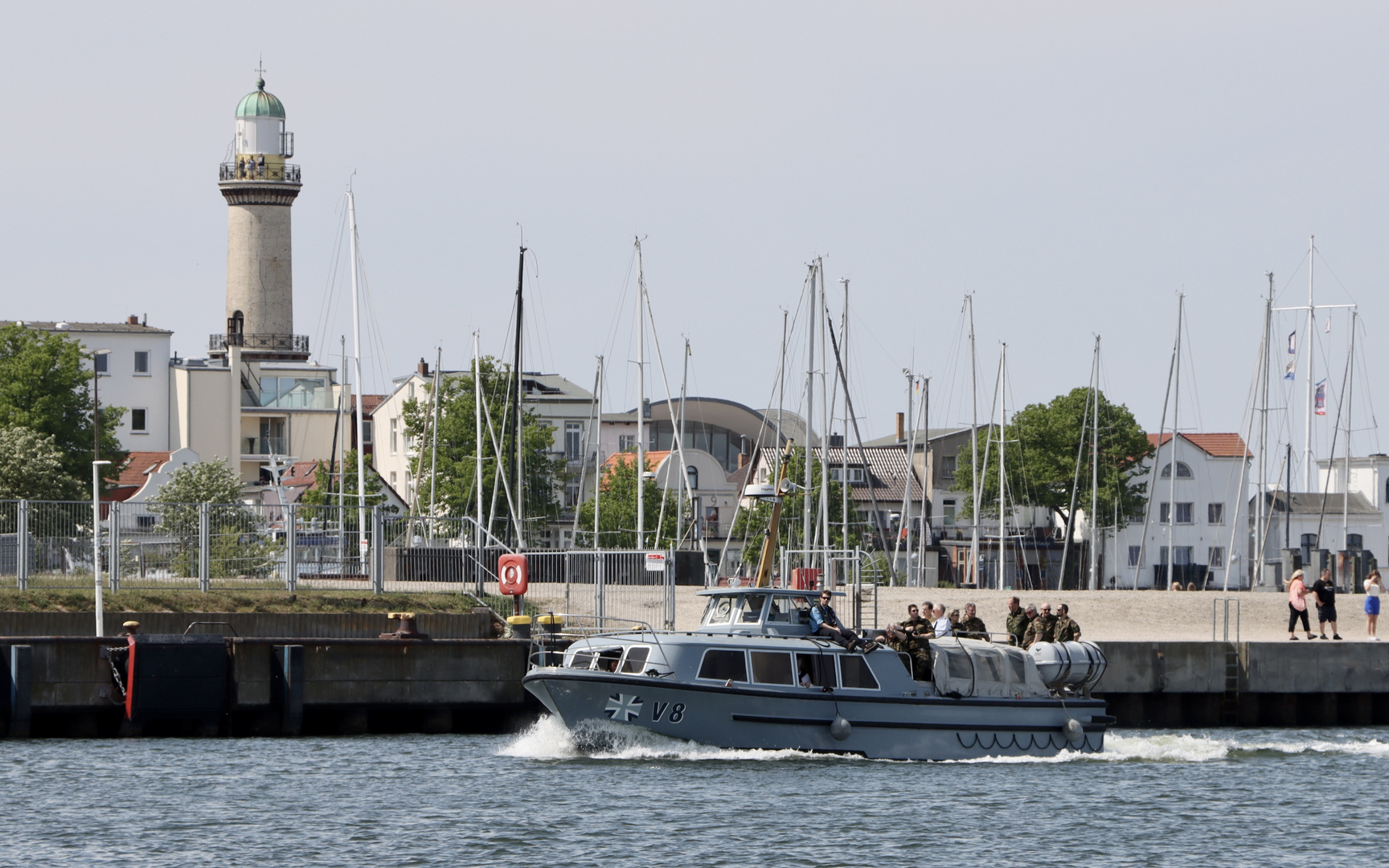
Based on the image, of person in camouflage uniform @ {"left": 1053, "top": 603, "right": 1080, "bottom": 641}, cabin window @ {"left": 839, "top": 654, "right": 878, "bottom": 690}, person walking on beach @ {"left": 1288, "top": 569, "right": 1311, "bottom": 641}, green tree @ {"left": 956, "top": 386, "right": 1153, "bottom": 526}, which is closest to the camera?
cabin window @ {"left": 839, "top": 654, "right": 878, "bottom": 690}

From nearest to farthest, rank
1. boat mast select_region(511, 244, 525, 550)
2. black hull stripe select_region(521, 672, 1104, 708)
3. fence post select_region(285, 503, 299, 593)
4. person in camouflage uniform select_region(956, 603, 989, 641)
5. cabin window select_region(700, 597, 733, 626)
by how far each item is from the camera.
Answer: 1. black hull stripe select_region(521, 672, 1104, 708)
2. cabin window select_region(700, 597, 733, 626)
3. person in camouflage uniform select_region(956, 603, 989, 641)
4. fence post select_region(285, 503, 299, 593)
5. boat mast select_region(511, 244, 525, 550)

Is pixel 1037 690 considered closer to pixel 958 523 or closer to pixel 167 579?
pixel 167 579

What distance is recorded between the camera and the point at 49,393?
250 ft

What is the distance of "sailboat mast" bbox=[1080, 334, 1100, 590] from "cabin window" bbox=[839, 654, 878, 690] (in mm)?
47964

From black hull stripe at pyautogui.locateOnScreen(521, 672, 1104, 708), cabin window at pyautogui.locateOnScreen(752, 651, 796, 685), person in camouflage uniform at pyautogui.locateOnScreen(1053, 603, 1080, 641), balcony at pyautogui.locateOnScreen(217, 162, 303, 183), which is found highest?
balcony at pyautogui.locateOnScreen(217, 162, 303, 183)

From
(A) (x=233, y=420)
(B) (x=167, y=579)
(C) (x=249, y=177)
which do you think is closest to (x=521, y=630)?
(B) (x=167, y=579)

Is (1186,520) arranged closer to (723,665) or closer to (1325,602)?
→ (1325,602)

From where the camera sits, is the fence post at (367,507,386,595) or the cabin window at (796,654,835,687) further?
the fence post at (367,507,386,595)

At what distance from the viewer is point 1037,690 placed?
3278 centimetres

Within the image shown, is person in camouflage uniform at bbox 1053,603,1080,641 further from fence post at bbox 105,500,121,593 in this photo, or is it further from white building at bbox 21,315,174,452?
white building at bbox 21,315,174,452

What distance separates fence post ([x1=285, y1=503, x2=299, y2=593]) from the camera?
41.6 m

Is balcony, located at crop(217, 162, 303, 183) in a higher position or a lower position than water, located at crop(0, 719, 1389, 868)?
higher

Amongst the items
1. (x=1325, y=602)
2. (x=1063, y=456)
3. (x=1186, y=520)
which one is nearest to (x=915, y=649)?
(x=1325, y=602)

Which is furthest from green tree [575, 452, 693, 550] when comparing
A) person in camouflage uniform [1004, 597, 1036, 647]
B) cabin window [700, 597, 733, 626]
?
cabin window [700, 597, 733, 626]
